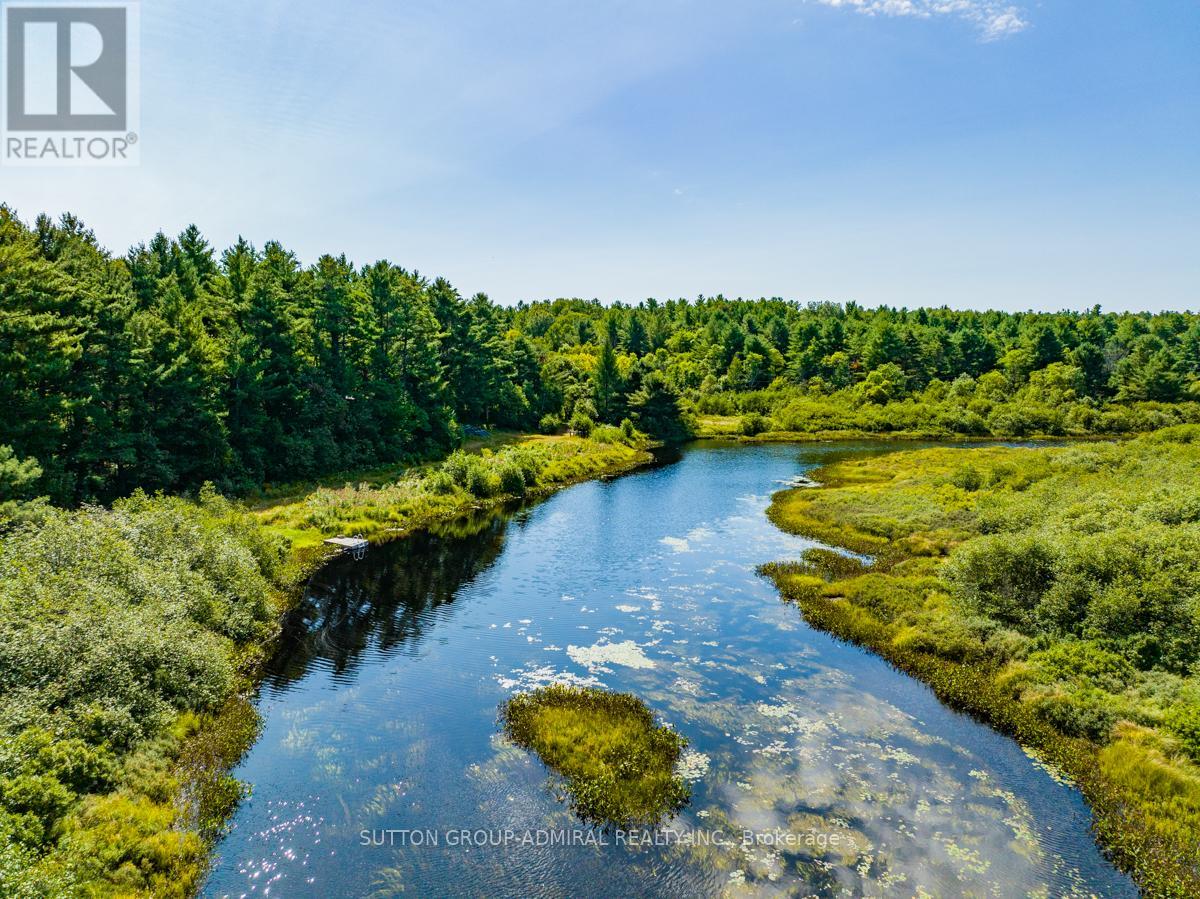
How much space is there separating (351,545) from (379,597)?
30.7ft

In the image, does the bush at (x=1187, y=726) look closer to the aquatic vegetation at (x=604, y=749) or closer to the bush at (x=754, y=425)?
the aquatic vegetation at (x=604, y=749)

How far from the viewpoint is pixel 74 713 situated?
17.6 metres

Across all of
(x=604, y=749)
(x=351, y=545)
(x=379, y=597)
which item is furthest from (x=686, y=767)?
(x=351, y=545)

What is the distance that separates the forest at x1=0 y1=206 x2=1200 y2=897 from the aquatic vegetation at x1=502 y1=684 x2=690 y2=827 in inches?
374

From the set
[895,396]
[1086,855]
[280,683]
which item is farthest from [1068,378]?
[280,683]

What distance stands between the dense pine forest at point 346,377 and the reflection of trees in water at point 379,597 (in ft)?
48.5

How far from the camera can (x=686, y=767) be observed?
20.5m

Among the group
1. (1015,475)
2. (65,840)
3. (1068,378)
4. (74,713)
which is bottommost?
(65,840)

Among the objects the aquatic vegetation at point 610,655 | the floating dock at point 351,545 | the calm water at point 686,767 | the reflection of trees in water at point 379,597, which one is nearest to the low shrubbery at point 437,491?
the floating dock at point 351,545

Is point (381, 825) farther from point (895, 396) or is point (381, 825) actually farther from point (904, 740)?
point (895, 396)

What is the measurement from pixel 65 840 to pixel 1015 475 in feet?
194

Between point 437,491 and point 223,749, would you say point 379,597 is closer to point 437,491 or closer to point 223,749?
point 223,749

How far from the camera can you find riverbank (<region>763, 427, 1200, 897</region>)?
18391 millimetres

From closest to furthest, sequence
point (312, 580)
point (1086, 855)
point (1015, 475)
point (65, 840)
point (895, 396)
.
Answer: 1. point (65, 840)
2. point (1086, 855)
3. point (312, 580)
4. point (1015, 475)
5. point (895, 396)
